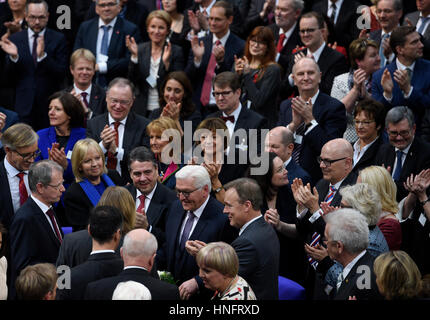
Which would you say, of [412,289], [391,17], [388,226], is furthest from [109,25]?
[412,289]

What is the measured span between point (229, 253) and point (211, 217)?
1347 mm

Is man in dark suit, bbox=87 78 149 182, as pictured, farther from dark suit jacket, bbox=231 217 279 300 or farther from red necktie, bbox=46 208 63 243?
dark suit jacket, bbox=231 217 279 300

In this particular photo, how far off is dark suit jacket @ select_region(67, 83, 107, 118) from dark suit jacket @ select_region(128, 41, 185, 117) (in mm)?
620

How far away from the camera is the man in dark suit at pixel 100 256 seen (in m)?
5.54

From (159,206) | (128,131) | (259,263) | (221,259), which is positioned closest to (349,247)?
(259,263)

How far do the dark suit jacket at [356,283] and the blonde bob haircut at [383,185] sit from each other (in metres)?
0.93

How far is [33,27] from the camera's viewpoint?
34.4 ft

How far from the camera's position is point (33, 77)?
10.5 metres

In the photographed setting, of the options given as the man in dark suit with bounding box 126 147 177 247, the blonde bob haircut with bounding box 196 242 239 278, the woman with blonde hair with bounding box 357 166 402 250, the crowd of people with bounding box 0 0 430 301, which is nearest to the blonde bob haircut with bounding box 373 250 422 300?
the crowd of people with bounding box 0 0 430 301

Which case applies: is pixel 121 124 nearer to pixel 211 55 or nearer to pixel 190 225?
pixel 211 55

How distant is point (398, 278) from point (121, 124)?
182 inches

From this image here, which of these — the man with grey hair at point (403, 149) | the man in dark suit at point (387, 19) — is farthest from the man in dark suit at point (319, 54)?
the man with grey hair at point (403, 149)

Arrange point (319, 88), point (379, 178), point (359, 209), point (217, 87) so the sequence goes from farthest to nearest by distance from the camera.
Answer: point (319, 88) → point (217, 87) → point (379, 178) → point (359, 209)

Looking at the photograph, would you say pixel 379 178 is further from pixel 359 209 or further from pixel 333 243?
pixel 333 243
